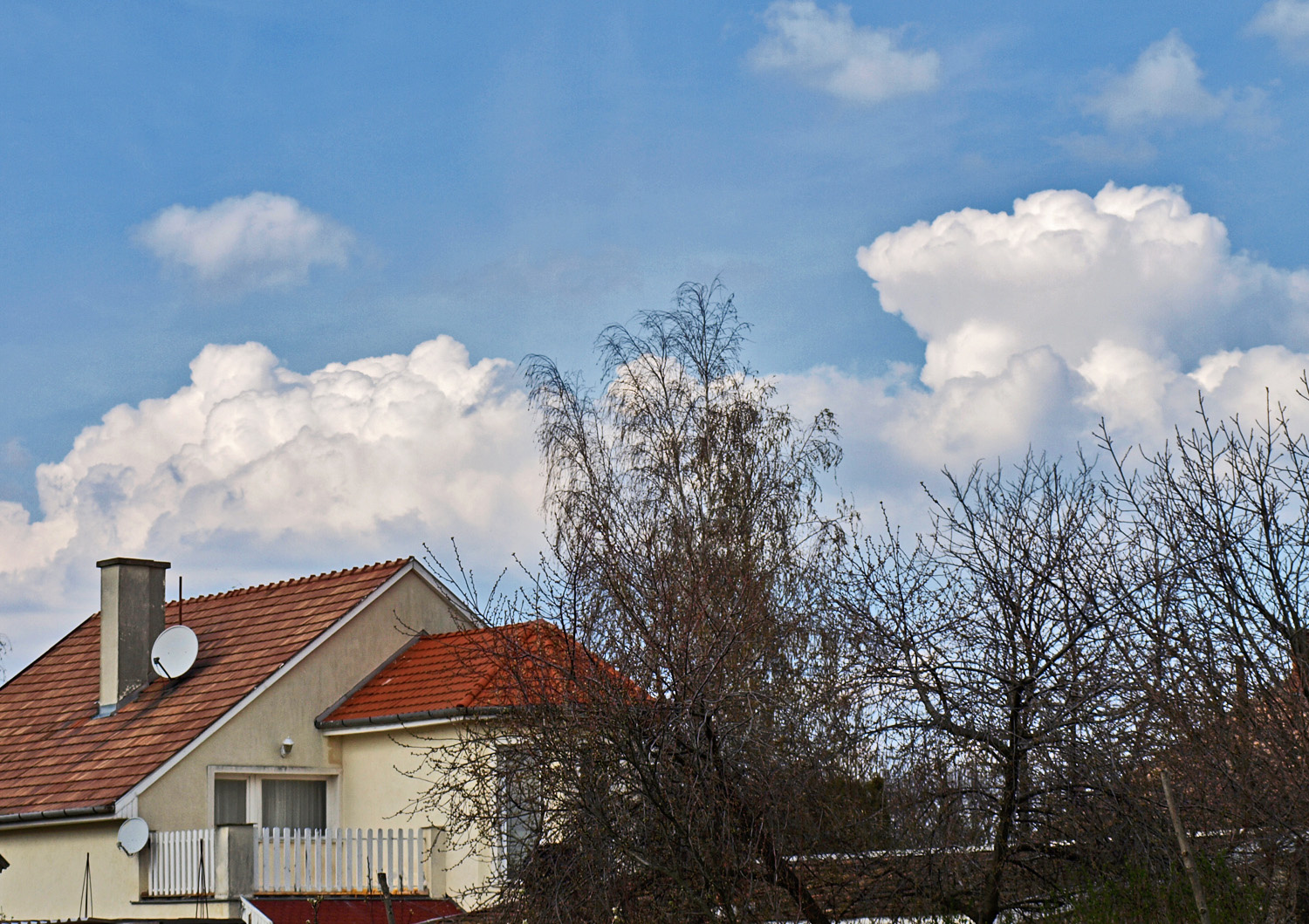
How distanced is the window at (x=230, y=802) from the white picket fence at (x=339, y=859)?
1.48m

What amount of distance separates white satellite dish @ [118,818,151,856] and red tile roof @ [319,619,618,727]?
2.78 metres

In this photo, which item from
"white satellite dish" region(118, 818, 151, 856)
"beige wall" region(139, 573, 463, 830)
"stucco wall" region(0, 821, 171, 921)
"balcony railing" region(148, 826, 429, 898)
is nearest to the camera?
"balcony railing" region(148, 826, 429, 898)

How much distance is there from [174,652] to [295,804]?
2.89 metres

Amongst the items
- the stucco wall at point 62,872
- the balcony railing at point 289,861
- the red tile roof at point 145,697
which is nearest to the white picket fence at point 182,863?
the balcony railing at point 289,861

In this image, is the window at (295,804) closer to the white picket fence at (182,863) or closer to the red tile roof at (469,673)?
the red tile roof at (469,673)

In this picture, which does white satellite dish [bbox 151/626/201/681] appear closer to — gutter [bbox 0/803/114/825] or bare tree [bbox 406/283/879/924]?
gutter [bbox 0/803/114/825]

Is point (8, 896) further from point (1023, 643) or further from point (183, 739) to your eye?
point (1023, 643)

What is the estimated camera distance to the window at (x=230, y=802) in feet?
59.9

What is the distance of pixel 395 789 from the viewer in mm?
18484

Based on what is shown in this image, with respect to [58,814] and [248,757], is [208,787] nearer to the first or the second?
[248,757]

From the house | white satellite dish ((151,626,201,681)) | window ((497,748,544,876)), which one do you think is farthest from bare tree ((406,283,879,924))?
white satellite dish ((151,626,201,681))

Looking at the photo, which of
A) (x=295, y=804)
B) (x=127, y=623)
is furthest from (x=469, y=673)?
(x=127, y=623)

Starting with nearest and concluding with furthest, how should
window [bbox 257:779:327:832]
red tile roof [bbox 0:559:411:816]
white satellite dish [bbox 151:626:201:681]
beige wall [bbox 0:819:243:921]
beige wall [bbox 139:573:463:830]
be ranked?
beige wall [bbox 0:819:243:921]
beige wall [bbox 139:573:463:830]
red tile roof [bbox 0:559:411:816]
window [bbox 257:779:327:832]
white satellite dish [bbox 151:626:201:681]

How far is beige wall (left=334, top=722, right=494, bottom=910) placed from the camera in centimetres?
1734
